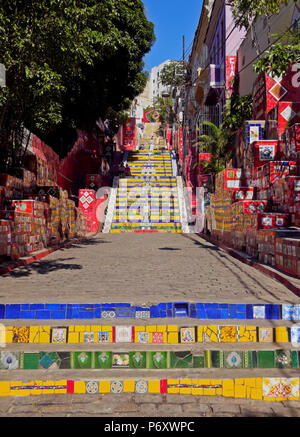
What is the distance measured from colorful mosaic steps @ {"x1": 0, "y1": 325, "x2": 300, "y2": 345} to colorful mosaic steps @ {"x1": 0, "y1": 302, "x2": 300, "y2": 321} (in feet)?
1.14

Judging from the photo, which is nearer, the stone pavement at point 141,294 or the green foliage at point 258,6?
the stone pavement at point 141,294

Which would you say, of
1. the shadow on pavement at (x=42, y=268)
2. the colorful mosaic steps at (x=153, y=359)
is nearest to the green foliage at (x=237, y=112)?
the shadow on pavement at (x=42, y=268)

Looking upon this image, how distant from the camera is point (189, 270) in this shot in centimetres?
710

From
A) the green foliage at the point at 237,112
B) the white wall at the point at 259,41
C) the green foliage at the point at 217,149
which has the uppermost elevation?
the white wall at the point at 259,41

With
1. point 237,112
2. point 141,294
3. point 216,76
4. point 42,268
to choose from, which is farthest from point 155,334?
point 216,76

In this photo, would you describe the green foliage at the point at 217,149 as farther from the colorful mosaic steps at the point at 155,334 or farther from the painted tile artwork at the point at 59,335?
the painted tile artwork at the point at 59,335

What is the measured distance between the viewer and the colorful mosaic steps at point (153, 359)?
11.4 ft

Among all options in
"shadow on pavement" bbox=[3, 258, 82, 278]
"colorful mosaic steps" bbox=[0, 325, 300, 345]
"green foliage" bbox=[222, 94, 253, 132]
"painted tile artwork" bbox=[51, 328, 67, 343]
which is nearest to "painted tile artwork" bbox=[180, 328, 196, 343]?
"colorful mosaic steps" bbox=[0, 325, 300, 345]

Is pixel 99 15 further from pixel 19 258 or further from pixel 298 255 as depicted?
pixel 298 255

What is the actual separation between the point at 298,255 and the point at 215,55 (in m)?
20.0

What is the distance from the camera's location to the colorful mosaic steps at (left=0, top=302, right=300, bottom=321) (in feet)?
13.5

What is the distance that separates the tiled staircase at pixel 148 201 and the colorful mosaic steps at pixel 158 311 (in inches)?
533

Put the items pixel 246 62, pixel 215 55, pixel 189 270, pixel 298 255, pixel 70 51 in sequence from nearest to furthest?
pixel 298 255 < pixel 70 51 < pixel 189 270 < pixel 246 62 < pixel 215 55
